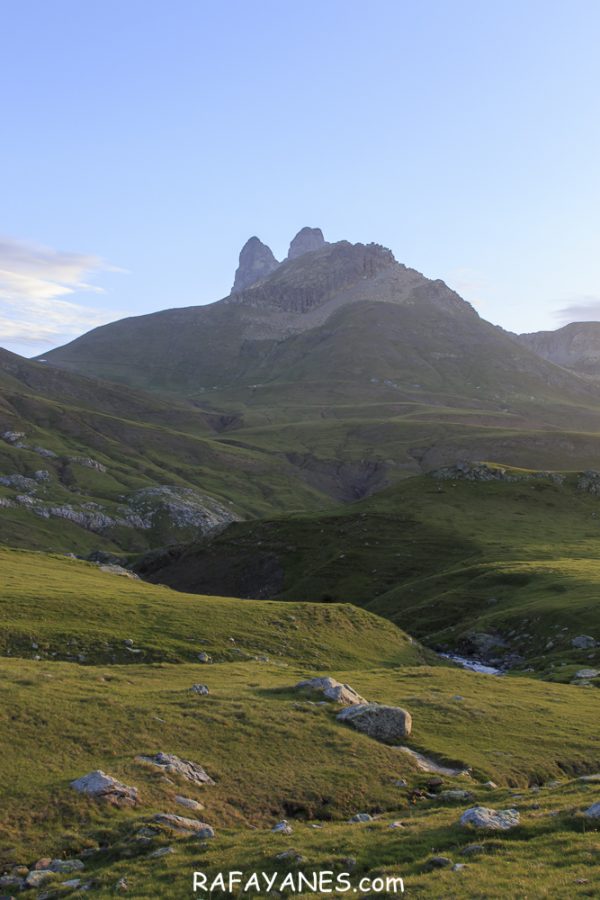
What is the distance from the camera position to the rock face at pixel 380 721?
123ft

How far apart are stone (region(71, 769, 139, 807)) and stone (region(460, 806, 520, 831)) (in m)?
11.5

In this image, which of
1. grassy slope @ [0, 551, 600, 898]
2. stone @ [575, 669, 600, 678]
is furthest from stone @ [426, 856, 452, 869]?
stone @ [575, 669, 600, 678]

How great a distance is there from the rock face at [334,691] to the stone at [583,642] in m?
36.1

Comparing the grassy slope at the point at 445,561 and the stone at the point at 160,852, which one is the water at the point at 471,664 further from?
the stone at the point at 160,852

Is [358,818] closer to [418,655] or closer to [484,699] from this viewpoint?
[484,699]

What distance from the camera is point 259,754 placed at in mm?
33125

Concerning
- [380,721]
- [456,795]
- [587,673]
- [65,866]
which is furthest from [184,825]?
[587,673]

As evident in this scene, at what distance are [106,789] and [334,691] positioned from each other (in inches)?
659

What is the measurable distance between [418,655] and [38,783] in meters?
47.0

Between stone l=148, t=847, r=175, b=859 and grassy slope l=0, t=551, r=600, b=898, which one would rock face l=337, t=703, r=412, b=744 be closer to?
grassy slope l=0, t=551, r=600, b=898

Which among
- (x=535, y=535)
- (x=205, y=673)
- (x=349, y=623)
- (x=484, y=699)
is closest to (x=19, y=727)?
(x=205, y=673)

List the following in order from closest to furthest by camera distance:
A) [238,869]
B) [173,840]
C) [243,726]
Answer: [238,869] → [173,840] → [243,726]

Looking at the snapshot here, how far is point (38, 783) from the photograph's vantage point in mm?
27328

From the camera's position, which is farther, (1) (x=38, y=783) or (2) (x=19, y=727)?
(2) (x=19, y=727)
